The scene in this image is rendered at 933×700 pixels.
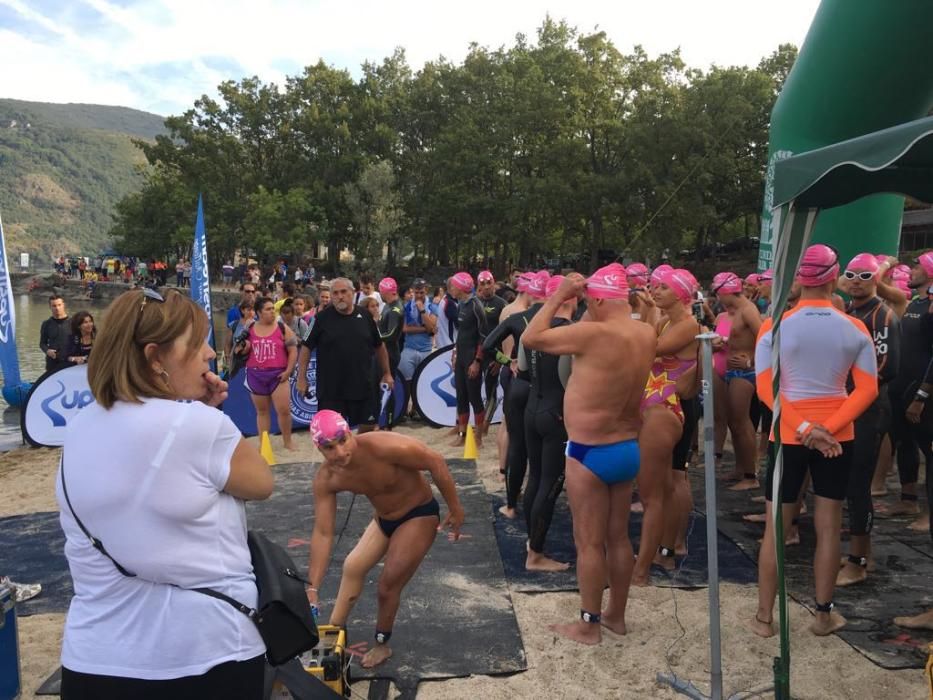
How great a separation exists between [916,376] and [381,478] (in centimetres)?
413

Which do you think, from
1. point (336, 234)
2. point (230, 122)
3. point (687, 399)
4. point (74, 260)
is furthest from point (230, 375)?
point (74, 260)

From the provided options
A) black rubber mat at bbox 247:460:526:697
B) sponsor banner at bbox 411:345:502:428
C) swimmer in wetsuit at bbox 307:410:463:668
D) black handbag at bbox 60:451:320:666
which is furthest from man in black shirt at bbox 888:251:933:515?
sponsor banner at bbox 411:345:502:428

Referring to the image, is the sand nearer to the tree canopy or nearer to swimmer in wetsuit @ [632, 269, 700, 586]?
swimmer in wetsuit @ [632, 269, 700, 586]

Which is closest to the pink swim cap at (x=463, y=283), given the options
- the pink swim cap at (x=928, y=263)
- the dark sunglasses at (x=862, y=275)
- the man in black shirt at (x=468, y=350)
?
the man in black shirt at (x=468, y=350)

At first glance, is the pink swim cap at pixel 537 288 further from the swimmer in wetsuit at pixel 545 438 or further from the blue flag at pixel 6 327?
the blue flag at pixel 6 327

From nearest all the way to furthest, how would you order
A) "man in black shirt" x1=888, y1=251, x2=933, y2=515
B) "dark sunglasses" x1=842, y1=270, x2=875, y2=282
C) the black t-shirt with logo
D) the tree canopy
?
"dark sunglasses" x1=842, y1=270, x2=875, y2=282
"man in black shirt" x1=888, y1=251, x2=933, y2=515
the black t-shirt with logo
the tree canopy

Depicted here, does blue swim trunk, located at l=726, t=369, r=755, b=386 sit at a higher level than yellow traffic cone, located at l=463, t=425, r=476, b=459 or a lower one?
higher

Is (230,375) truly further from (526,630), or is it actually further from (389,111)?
(389,111)

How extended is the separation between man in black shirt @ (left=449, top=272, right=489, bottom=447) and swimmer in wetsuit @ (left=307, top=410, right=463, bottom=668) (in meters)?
4.06

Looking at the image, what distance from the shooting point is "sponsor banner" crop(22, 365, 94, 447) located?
874 centimetres

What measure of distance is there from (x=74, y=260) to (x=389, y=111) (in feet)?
103

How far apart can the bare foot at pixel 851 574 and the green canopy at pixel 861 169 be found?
2327 mm

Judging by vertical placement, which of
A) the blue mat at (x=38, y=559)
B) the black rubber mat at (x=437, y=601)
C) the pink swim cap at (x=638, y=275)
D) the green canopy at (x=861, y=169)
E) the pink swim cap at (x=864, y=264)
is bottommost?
the blue mat at (x=38, y=559)

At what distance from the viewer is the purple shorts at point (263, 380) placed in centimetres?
819
